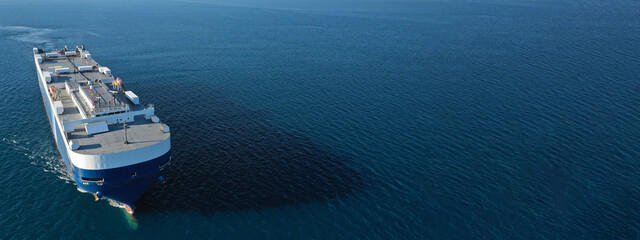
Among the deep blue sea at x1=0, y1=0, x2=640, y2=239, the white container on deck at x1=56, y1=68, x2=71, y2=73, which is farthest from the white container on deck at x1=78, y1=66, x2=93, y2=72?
the deep blue sea at x1=0, y1=0, x2=640, y2=239

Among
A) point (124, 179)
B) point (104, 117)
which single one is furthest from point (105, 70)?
point (124, 179)

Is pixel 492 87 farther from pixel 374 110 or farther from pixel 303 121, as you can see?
pixel 303 121

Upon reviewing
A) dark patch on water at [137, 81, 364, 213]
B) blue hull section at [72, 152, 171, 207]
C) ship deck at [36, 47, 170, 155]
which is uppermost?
→ ship deck at [36, 47, 170, 155]

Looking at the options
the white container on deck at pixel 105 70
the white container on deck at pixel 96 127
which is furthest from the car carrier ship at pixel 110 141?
the white container on deck at pixel 105 70

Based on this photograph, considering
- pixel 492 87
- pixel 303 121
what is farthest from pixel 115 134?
pixel 492 87

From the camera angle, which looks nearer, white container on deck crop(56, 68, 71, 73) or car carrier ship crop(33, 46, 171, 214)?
car carrier ship crop(33, 46, 171, 214)

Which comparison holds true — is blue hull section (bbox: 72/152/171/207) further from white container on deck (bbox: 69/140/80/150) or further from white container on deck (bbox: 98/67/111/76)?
white container on deck (bbox: 98/67/111/76)
